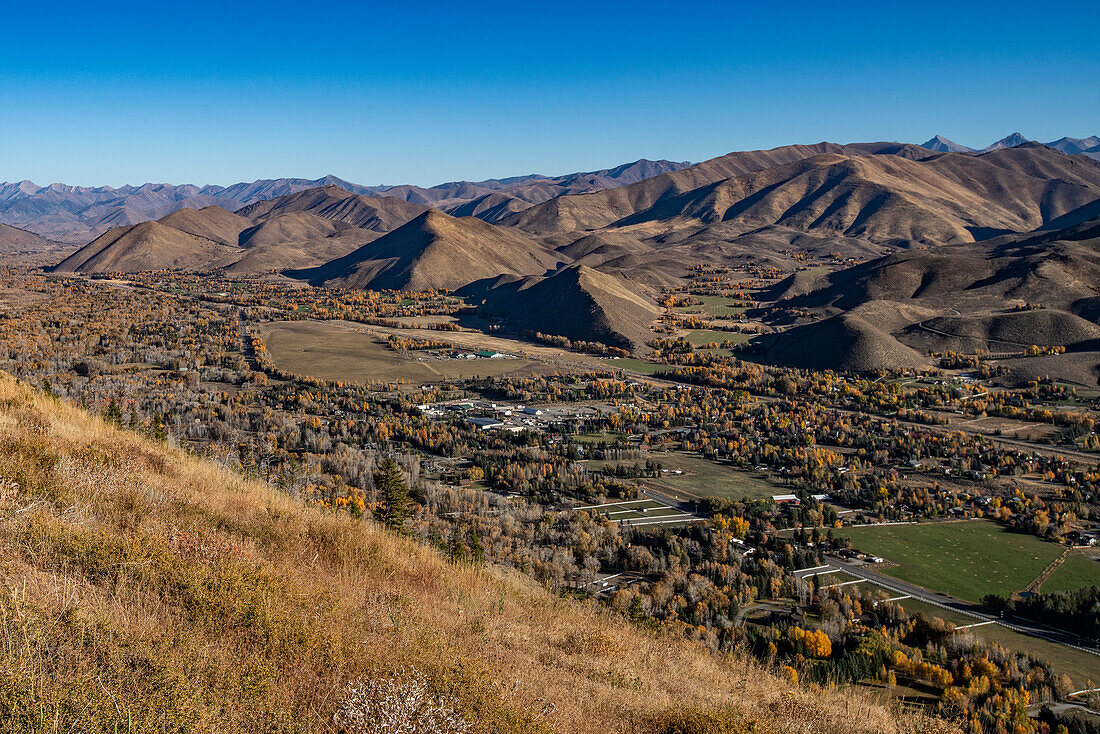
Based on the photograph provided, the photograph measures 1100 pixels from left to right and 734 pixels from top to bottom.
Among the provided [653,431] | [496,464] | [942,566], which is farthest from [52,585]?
[653,431]

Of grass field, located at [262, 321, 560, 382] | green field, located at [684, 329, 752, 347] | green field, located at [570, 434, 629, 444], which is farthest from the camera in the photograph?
green field, located at [684, 329, 752, 347]

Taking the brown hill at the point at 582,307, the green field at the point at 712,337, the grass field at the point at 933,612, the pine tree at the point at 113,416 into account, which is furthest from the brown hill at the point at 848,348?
the pine tree at the point at 113,416

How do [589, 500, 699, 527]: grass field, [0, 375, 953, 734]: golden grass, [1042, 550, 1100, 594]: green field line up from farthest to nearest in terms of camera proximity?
1. [589, 500, 699, 527]: grass field
2. [1042, 550, 1100, 594]: green field
3. [0, 375, 953, 734]: golden grass

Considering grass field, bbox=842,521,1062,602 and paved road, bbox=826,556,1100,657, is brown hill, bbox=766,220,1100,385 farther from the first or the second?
paved road, bbox=826,556,1100,657

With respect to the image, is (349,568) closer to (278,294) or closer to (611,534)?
(611,534)

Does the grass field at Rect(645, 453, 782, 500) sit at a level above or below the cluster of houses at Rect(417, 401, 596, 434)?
below

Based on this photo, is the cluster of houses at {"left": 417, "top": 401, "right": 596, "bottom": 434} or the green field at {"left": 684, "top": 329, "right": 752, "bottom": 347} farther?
the green field at {"left": 684, "top": 329, "right": 752, "bottom": 347}

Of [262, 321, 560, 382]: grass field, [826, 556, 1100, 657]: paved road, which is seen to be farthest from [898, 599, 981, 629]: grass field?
[262, 321, 560, 382]: grass field
